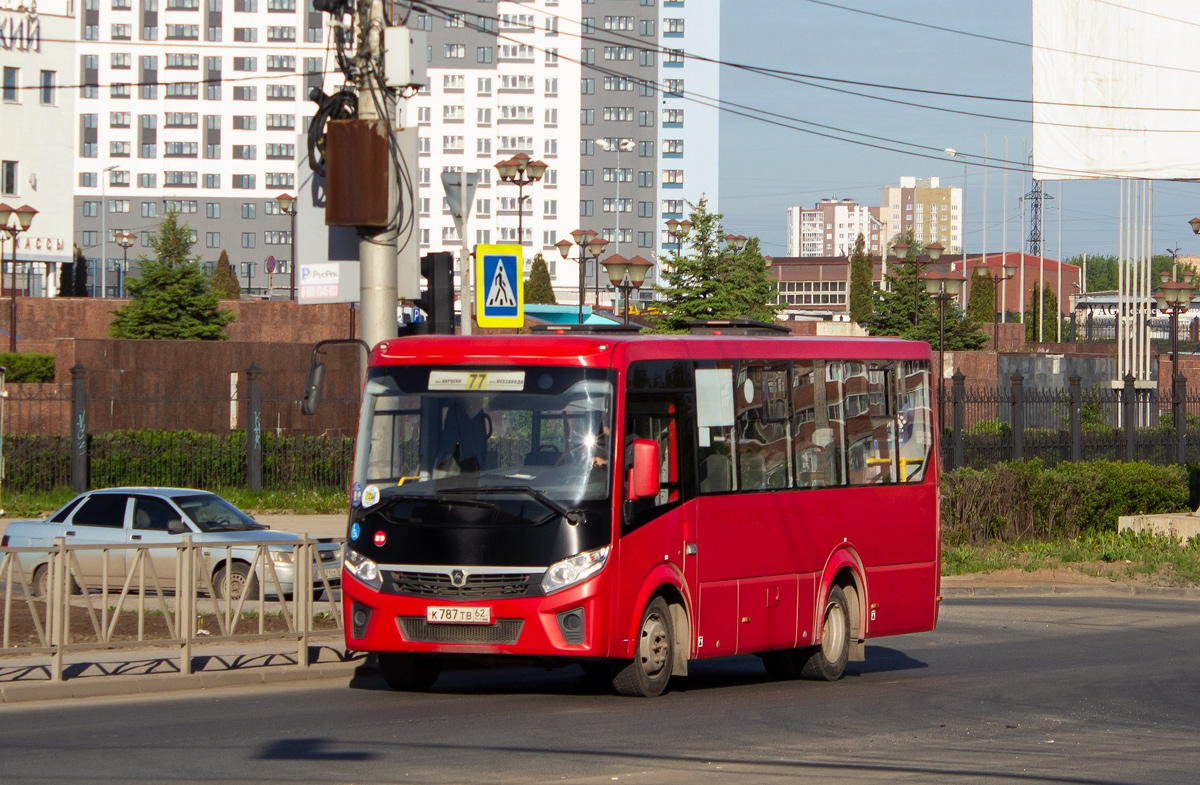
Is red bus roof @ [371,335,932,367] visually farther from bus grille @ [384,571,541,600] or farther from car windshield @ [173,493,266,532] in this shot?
car windshield @ [173,493,266,532]

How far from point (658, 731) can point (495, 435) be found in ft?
8.05

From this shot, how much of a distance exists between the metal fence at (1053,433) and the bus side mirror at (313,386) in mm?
17180

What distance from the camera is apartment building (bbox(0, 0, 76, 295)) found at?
70.5m

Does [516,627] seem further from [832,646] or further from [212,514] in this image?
[212,514]

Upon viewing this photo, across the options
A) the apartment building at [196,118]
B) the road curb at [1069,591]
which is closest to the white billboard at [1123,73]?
the road curb at [1069,591]

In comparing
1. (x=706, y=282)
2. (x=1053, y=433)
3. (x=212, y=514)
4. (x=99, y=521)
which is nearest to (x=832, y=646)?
(x=212, y=514)

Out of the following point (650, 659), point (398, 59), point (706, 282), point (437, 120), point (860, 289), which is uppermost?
point (437, 120)

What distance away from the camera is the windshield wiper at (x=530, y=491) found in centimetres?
1062

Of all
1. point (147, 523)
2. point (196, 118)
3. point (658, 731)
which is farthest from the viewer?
point (196, 118)

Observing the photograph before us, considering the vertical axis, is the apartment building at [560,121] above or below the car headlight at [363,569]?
above

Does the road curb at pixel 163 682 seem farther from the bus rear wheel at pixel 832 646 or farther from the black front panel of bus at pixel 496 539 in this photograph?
the bus rear wheel at pixel 832 646

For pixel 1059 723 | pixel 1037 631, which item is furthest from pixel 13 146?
pixel 1059 723

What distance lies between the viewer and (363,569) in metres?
11.1

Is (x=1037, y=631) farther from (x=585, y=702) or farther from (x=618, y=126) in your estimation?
(x=618, y=126)
